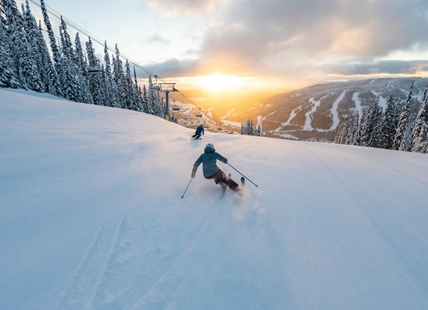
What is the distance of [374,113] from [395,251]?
4825cm

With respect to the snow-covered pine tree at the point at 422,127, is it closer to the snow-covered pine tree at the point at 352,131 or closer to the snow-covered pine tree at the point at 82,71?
the snow-covered pine tree at the point at 352,131

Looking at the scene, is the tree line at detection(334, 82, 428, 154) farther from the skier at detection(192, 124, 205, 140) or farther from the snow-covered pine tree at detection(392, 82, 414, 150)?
the skier at detection(192, 124, 205, 140)

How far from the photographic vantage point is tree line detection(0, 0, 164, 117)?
31.5 meters

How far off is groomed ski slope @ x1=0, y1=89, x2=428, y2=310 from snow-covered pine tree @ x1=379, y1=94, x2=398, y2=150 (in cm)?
3979

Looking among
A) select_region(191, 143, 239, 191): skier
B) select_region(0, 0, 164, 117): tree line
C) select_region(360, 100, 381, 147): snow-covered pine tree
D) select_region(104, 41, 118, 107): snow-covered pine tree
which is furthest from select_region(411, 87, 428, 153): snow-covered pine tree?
select_region(104, 41, 118, 107): snow-covered pine tree

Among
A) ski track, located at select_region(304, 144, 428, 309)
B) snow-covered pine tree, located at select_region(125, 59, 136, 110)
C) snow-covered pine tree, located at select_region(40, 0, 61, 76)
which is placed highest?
snow-covered pine tree, located at select_region(40, 0, 61, 76)

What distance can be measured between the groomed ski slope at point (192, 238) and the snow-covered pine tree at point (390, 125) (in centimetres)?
3979

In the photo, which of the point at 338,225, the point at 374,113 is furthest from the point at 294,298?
the point at 374,113

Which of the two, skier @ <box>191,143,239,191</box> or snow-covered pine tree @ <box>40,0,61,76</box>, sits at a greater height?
snow-covered pine tree @ <box>40,0,61,76</box>

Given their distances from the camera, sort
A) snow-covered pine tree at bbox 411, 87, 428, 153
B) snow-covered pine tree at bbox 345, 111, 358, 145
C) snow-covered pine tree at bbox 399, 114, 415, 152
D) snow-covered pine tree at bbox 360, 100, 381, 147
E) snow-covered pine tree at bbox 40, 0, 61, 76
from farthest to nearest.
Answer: snow-covered pine tree at bbox 345, 111, 358, 145 → snow-covered pine tree at bbox 360, 100, 381, 147 → snow-covered pine tree at bbox 40, 0, 61, 76 → snow-covered pine tree at bbox 399, 114, 415, 152 → snow-covered pine tree at bbox 411, 87, 428, 153

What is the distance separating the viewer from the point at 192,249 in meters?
3.72

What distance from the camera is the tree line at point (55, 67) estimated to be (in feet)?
103

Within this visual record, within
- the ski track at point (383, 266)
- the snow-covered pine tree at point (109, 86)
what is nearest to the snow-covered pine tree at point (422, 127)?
the ski track at point (383, 266)

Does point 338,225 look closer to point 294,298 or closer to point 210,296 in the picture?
point 294,298
